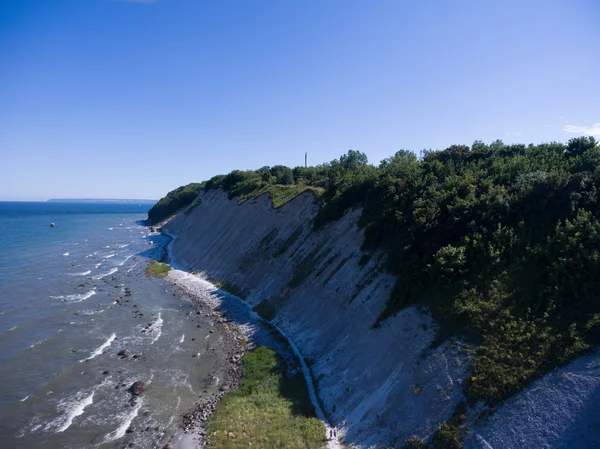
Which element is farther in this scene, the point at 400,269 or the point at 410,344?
the point at 400,269

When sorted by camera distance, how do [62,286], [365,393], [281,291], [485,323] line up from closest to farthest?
[485,323]
[365,393]
[281,291]
[62,286]

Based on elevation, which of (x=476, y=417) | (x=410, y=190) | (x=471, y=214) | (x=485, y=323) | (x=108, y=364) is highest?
(x=410, y=190)

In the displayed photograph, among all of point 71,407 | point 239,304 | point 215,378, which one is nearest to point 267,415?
point 215,378

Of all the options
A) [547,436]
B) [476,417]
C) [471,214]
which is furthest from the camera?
[471,214]

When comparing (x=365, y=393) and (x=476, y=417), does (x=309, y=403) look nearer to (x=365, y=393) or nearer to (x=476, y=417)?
(x=365, y=393)

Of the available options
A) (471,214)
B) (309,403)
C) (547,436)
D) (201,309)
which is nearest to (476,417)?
(547,436)

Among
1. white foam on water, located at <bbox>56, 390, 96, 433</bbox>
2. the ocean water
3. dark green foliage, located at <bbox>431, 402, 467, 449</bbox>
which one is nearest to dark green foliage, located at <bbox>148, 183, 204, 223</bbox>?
the ocean water

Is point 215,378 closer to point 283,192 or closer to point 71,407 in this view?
point 71,407

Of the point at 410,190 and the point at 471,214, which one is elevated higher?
the point at 410,190
